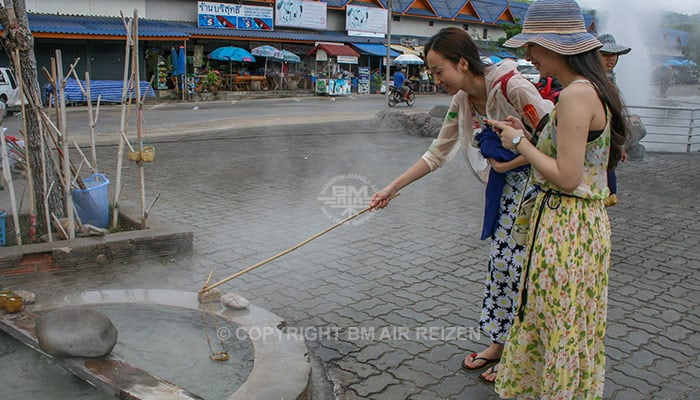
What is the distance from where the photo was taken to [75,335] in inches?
111

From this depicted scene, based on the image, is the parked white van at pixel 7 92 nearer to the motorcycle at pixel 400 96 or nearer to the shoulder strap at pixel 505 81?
the motorcycle at pixel 400 96

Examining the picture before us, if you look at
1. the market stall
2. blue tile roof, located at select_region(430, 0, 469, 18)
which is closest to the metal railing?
the market stall

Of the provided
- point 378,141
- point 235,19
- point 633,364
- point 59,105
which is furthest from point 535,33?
point 235,19

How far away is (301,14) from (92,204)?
82.3ft

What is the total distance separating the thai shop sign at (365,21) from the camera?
31.1m

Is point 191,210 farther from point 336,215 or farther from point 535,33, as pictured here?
point 535,33

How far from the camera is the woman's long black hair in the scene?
85.9 inches

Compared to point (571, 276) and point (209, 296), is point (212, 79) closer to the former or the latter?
point (209, 296)

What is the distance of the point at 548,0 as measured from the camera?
2.37 metres

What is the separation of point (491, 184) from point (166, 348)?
6.49ft

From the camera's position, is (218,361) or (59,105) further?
(59,105)

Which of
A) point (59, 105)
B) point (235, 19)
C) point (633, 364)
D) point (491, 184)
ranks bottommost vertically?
point (633, 364)

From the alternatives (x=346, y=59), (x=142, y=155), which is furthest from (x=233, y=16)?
(x=142, y=155)

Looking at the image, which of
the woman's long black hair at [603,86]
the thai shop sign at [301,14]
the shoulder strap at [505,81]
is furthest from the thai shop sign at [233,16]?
the woman's long black hair at [603,86]
